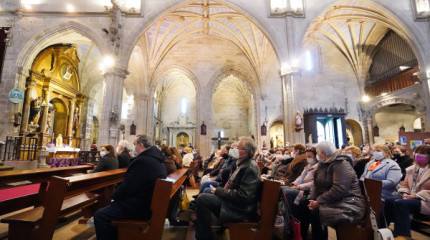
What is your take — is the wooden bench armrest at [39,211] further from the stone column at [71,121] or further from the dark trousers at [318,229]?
the stone column at [71,121]

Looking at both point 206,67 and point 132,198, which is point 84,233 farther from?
point 206,67

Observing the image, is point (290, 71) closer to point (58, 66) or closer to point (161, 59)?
point (161, 59)

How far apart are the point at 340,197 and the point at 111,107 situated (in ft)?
30.8

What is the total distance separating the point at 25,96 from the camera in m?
10.8

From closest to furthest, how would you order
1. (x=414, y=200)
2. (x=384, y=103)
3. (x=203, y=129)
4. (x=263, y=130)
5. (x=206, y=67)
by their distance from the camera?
1. (x=414, y=200)
2. (x=384, y=103)
3. (x=203, y=129)
4. (x=263, y=130)
5. (x=206, y=67)

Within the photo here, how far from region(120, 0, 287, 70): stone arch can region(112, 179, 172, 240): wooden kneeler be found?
30.8ft

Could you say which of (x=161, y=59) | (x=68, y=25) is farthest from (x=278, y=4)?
(x=68, y=25)

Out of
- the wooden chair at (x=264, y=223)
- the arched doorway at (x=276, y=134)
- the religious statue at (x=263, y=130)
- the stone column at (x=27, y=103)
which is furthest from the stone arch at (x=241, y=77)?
the wooden chair at (x=264, y=223)

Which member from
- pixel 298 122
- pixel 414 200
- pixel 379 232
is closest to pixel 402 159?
pixel 414 200

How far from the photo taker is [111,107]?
952 cm

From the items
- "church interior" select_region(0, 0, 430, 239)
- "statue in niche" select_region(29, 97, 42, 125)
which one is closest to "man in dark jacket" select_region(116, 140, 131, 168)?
"church interior" select_region(0, 0, 430, 239)

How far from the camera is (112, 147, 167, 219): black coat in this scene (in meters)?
2.11

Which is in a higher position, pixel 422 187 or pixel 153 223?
pixel 422 187

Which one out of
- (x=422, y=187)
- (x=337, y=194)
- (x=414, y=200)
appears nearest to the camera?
(x=337, y=194)
